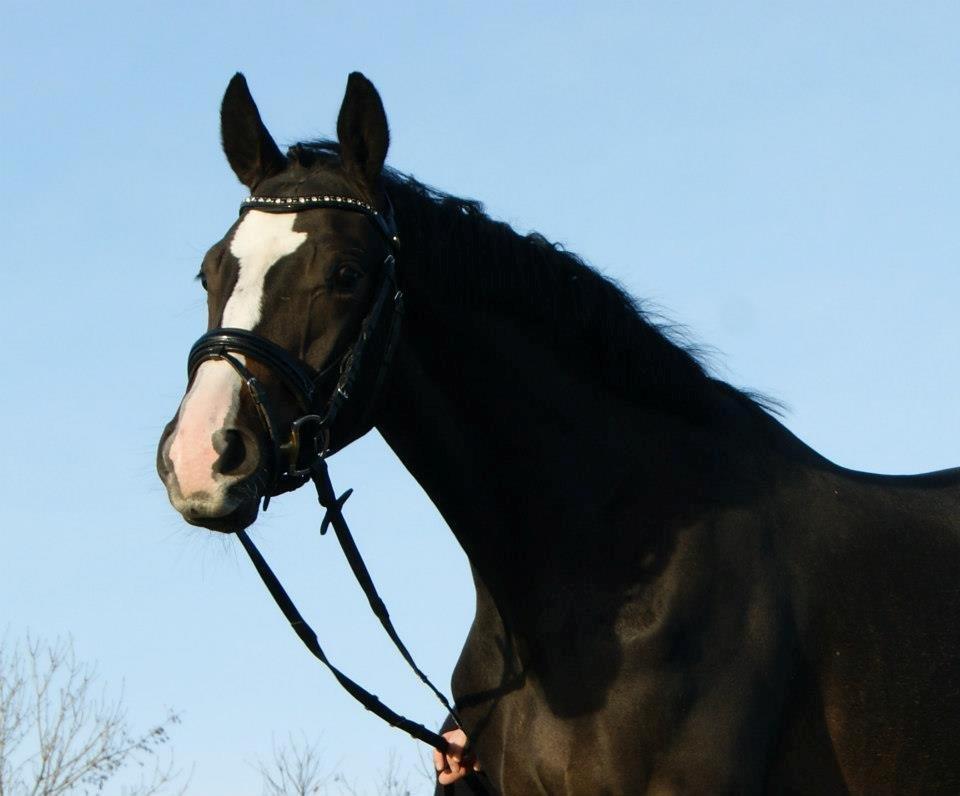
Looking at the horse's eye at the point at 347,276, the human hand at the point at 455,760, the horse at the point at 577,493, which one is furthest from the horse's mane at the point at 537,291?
the human hand at the point at 455,760

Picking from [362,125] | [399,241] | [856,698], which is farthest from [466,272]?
[856,698]

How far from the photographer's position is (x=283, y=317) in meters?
5.19

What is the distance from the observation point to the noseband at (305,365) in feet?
A: 16.5

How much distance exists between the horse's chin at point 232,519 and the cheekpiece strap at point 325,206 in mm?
1110

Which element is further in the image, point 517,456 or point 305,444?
point 517,456

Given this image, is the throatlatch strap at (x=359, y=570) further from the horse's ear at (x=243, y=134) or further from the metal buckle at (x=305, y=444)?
the horse's ear at (x=243, y=134)

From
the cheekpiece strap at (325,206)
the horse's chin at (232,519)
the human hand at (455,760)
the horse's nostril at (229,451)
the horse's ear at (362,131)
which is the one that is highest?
the horse's ear at (362,131)

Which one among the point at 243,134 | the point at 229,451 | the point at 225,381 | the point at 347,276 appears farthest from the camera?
the point at 243,134

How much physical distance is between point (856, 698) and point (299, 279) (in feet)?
7.88

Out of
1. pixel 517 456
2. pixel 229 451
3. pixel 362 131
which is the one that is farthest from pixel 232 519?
pixel 362 131

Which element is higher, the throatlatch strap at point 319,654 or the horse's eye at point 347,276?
the horse's eye at point 347,276

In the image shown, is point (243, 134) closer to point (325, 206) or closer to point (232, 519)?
point (325, 206)

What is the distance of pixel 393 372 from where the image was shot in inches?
220

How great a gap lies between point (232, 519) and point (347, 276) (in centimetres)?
98
